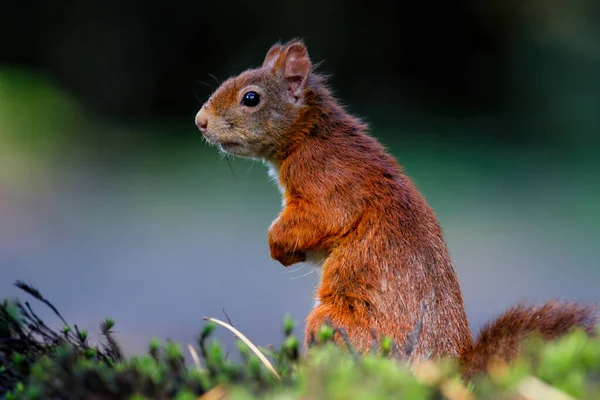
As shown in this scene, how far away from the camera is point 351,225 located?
2137 millimetres

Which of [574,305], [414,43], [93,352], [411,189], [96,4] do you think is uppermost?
[96,4]

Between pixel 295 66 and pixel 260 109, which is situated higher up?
pixel 295 66

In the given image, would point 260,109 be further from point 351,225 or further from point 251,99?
point 351,225

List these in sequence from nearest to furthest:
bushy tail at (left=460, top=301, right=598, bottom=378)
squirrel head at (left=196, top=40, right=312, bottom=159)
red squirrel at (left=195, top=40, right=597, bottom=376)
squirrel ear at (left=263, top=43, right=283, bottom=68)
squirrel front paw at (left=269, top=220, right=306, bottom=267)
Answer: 1. bushy tail at (left=460, top=301, right=598, bottom=378)
2. red squirrel at (left=195, top=40, right=597, bottom=376)
3. squirrel front paw at (left=269, top=220, right=306, bottom=267)
4. squirrel head at (left=196, top=40, right=312, bottom=159)
5. squirrel ear at (left=263, top=43, right=283, bottom=68)

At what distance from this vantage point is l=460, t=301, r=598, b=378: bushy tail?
1532 mm

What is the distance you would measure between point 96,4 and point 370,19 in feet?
9.74

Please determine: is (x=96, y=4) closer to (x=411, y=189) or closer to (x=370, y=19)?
(x=370, y=19)

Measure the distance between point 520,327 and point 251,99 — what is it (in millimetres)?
1137

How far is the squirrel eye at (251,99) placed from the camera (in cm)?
243

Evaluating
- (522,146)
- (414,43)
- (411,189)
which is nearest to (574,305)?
(411,189)

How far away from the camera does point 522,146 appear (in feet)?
26.9

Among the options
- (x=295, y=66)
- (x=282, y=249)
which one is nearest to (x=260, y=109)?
(x=295, y=66)

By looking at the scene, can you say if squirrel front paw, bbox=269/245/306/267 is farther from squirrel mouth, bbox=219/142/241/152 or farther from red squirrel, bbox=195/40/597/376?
squirrel mouth, bbox=219/142/241/152

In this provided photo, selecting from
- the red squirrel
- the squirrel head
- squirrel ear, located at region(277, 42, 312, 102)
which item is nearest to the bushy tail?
the red squirrel
